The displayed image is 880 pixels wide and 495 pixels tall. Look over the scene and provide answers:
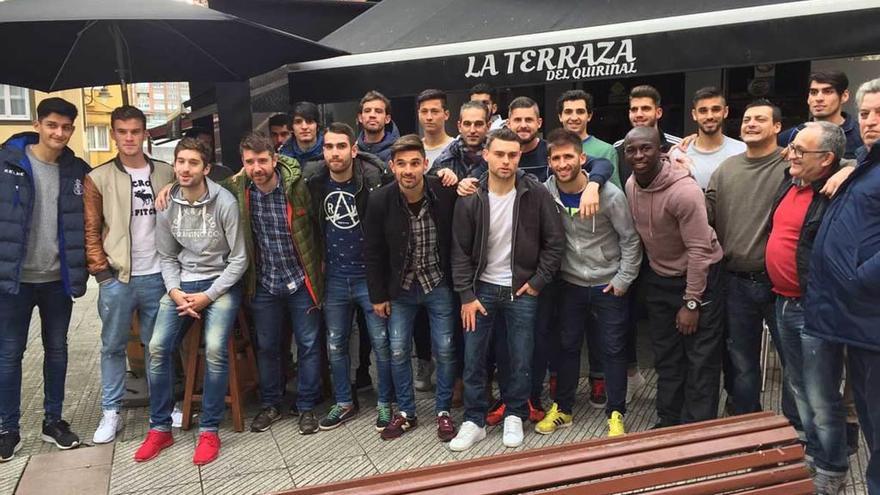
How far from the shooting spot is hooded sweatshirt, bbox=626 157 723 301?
10.7ft

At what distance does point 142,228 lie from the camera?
3904 millimetres

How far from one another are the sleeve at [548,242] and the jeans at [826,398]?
4.05ft

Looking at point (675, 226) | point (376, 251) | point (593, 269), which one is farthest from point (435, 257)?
point (675, 226)

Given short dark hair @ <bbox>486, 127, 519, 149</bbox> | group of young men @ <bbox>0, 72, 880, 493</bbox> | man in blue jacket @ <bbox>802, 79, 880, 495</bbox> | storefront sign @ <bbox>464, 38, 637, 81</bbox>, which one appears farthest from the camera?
storefront sign @ <bbox>464, 38, 637, 81</bbox>

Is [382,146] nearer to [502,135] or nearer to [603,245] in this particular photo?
[502,135]

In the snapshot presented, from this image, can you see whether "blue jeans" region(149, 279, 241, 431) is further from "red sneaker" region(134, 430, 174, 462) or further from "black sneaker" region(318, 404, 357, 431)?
"black sneaker" region(318, 404, 357, 431)

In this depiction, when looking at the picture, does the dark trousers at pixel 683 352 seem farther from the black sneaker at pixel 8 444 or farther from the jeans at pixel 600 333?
the black sneaker at pixel 8 444

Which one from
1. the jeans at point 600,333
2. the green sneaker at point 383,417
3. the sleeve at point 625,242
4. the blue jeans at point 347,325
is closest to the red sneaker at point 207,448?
the blue jeans at point 347,325

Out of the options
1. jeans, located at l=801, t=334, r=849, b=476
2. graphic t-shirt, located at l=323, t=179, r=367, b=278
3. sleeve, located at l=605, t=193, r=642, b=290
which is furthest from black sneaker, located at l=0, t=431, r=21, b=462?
jeans, located at l=801, t=334, r=849, b=476

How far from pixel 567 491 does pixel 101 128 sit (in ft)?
108

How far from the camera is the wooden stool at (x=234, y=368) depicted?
4.08 m

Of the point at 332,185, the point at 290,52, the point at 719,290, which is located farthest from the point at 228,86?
the point at 719,290

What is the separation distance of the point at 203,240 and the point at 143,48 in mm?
1925

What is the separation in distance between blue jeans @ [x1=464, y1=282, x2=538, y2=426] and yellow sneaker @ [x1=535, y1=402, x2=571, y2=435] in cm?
11
